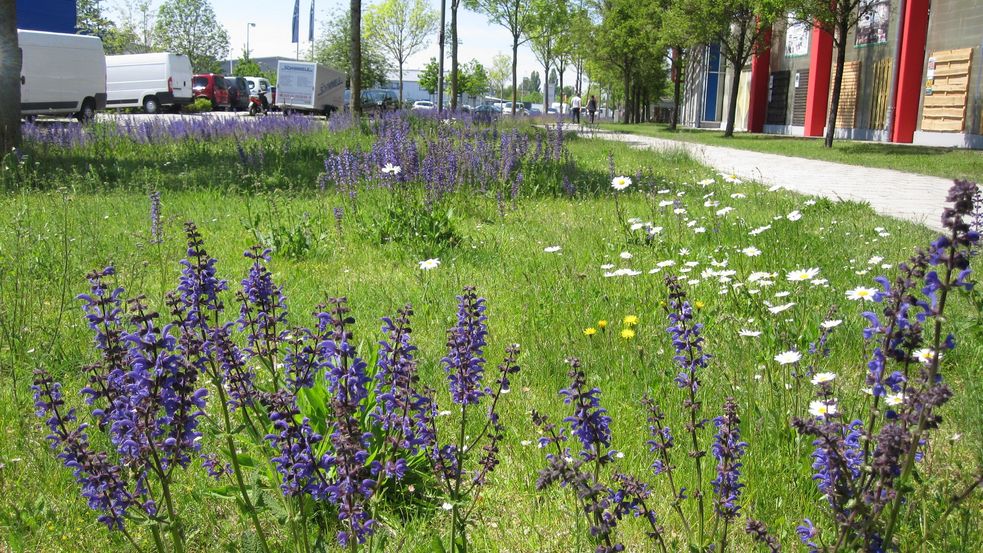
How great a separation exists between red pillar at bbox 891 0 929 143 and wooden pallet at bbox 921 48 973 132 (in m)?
0.72

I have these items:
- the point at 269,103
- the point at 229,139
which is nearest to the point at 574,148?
the point at 229,139

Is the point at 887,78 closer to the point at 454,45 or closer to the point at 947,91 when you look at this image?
the point at 947,91

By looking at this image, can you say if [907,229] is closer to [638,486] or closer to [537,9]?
[638,486]

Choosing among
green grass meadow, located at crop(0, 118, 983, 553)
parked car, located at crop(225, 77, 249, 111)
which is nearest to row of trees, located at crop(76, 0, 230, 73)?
parked car, located at crop(225, 77, 249, 111)

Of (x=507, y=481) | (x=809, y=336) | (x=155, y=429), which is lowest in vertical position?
(x=507, y=481)

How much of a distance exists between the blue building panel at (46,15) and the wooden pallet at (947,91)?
36113 mm

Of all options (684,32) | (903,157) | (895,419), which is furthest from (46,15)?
(895,419)

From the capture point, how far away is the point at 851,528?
1606 mm

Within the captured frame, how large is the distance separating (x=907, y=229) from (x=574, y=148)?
1179 cm

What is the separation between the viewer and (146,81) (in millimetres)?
37438

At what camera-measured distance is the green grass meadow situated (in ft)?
8.62

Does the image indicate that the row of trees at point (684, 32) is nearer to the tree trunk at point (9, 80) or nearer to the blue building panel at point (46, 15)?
the tree trunk at point (9, 80)

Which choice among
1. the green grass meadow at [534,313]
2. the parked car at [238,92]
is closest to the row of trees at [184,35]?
the parked car at [238,92]

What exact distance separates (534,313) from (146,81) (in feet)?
127
